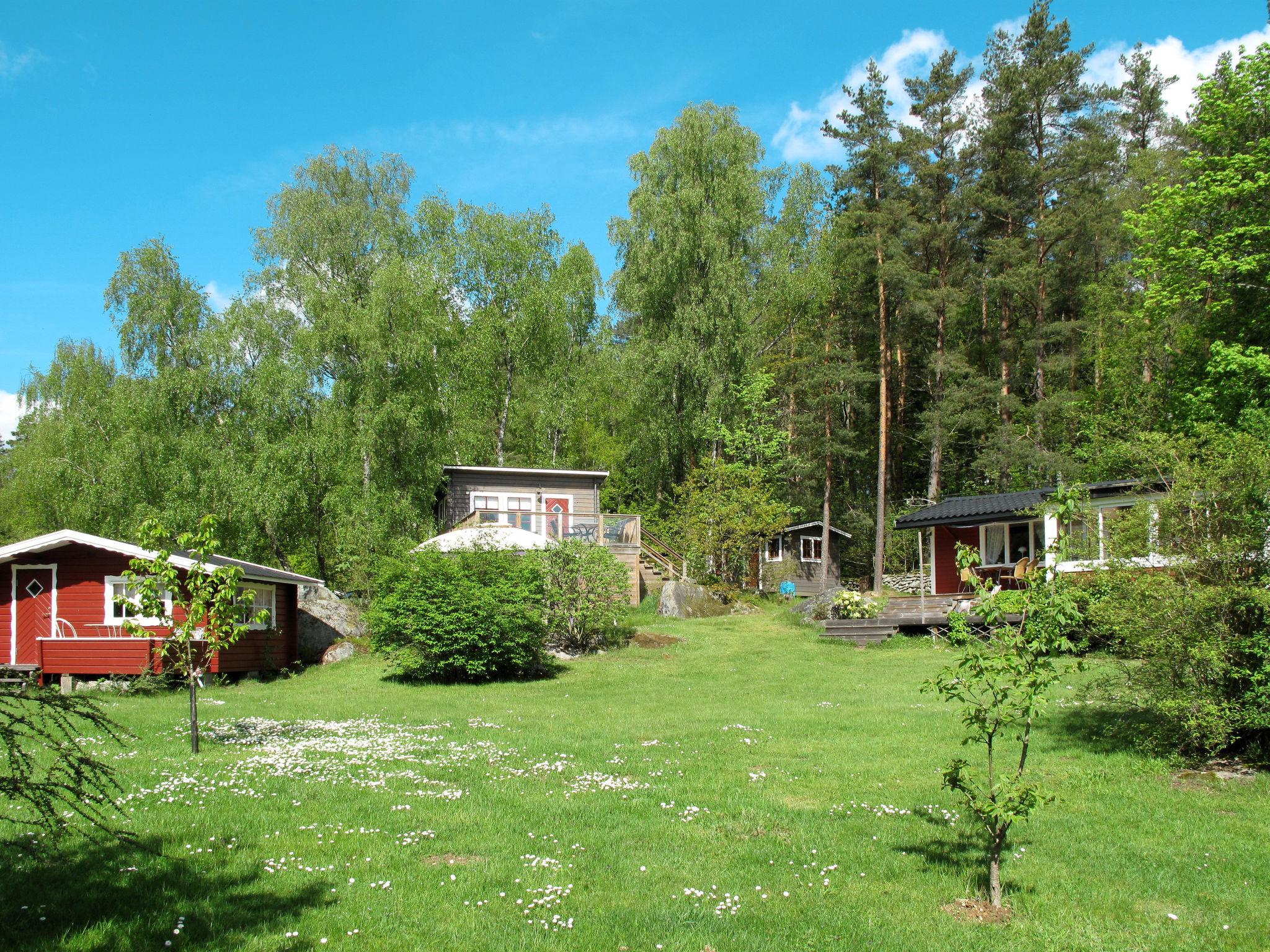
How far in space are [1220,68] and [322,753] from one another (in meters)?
31.5

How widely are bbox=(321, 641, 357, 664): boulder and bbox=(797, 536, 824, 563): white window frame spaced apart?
870 inches

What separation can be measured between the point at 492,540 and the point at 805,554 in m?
21.1

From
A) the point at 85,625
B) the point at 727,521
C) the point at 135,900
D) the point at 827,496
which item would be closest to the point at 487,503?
the point at 727,521

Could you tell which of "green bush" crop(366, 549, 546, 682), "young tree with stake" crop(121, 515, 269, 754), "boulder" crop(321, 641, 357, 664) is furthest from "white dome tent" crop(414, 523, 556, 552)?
"young tree with stake" crop(121, 515, 269, 754)

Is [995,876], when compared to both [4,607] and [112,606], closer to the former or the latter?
[112,606]

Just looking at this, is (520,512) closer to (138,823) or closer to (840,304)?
(840,304)

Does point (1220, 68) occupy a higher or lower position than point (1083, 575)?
higher

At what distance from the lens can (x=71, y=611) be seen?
1922cm

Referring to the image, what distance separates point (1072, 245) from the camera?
33875 mm

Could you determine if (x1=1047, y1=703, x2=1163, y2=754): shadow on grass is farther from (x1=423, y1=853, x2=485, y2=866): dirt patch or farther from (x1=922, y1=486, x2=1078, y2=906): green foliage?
(x1=423, y1=853, x2=485, y2=866): dirt patch

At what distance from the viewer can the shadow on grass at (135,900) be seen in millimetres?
4883

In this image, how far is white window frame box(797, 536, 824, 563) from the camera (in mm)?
39375

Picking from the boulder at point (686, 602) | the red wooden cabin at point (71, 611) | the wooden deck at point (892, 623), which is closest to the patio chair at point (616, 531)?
the boulder at point (686, 602)

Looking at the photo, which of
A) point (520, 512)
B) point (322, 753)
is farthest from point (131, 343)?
point (322, 753)
